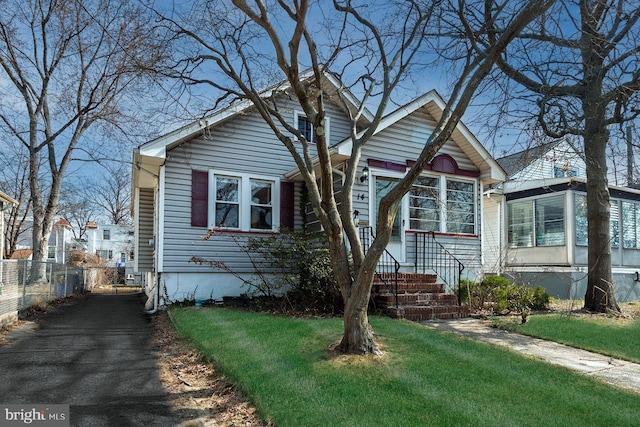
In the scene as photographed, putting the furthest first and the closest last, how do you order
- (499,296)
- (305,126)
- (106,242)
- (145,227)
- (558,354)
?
(106,242) → (145,227) → (305,126) → (499,296) → (558,354)

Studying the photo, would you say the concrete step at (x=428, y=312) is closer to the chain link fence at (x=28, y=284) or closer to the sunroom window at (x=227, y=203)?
the sunroom window at (x=227, y=203)

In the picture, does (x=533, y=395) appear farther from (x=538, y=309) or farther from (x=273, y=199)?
(x=273, y=199)

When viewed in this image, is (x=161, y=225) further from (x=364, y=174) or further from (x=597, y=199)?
(x=597, y=199)

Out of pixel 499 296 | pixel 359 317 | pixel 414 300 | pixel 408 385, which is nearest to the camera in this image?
pixel 408 385

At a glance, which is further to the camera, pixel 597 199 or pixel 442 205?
pixel 442 205

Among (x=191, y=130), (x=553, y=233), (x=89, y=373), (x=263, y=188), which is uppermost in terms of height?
(x=191, y=130)

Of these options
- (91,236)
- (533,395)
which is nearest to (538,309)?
(533,395)

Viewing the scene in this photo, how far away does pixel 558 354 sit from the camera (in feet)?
21.2

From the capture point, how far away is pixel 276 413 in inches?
167

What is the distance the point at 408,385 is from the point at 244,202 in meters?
7.98

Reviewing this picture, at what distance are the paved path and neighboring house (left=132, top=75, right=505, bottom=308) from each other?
2.43m

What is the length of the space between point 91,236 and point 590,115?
5078 centimetres

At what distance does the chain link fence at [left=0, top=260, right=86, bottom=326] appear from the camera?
9.11 m

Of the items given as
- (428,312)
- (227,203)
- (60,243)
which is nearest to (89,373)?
(428,312)
